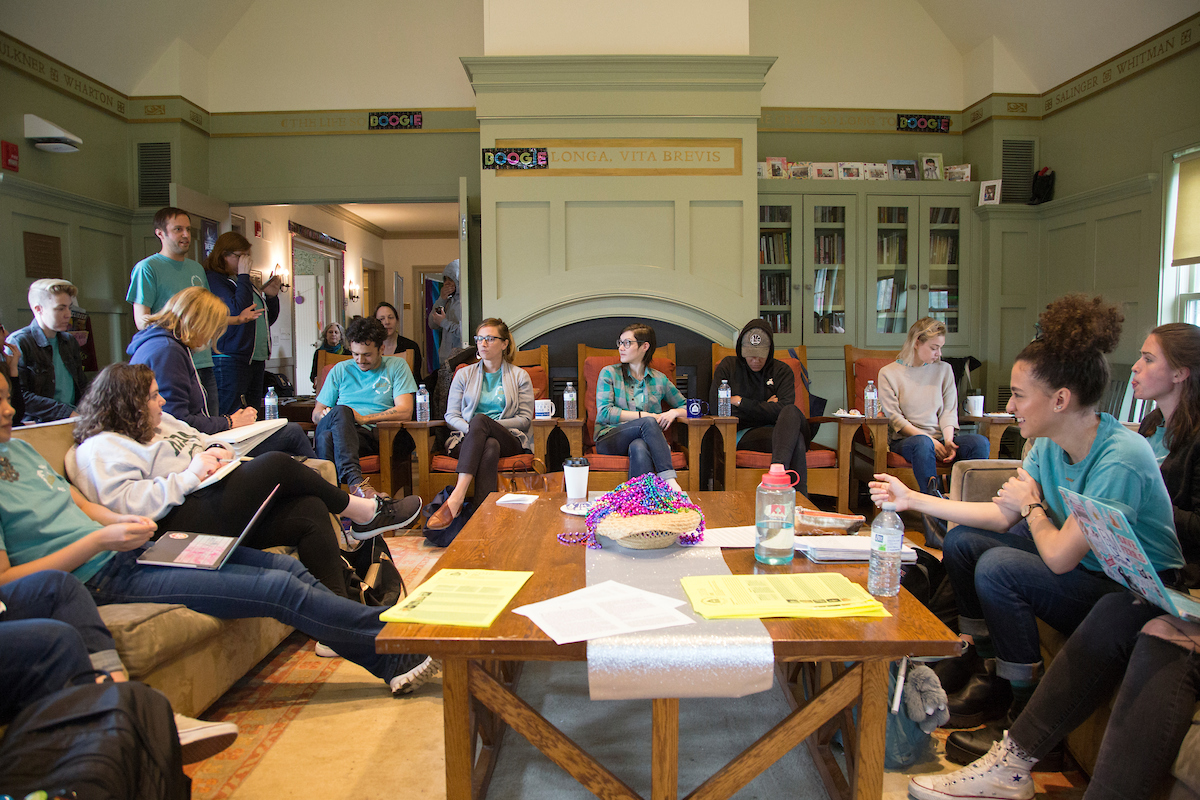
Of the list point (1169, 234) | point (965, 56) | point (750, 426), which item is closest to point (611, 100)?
point (750, 426)

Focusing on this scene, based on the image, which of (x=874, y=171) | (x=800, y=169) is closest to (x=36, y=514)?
(x=800, y=169)

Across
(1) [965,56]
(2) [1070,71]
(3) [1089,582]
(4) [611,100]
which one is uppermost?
(1) [965,56]

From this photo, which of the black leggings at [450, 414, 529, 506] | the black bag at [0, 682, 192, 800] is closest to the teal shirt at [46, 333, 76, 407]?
the black leggings at [450, 414, 529, 506]

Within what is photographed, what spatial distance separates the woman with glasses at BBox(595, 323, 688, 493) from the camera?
3.31 meters

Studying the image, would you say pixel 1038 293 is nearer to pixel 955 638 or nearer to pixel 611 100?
pixel 611 100

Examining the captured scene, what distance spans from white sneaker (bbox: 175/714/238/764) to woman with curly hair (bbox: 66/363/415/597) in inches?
26.7

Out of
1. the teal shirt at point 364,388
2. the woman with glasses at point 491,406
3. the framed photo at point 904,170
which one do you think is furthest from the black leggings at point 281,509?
the framed photo at point 904,170

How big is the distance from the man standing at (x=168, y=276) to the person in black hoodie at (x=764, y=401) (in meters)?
2.45

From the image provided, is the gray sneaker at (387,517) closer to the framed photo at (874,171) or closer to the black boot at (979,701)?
the black boot at (979,701)

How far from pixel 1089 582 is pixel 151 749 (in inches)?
69.8

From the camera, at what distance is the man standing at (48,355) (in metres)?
3.06

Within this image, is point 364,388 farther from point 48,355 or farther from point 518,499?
point 518,499

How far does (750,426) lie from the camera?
144 inches

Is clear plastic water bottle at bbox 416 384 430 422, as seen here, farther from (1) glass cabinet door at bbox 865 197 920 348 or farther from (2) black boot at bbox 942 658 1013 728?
(1) glass cabinet door at bbox 865 197 920 348
